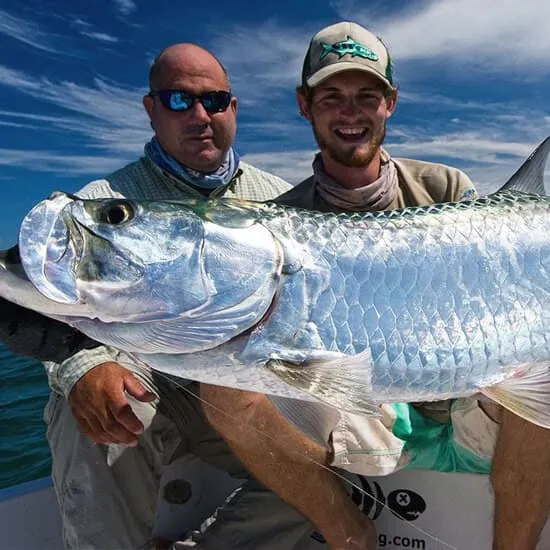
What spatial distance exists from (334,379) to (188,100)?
2.23 m

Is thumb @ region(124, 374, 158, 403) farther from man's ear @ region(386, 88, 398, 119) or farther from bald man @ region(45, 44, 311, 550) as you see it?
man's ear @ region(386, 88, 398, 119)

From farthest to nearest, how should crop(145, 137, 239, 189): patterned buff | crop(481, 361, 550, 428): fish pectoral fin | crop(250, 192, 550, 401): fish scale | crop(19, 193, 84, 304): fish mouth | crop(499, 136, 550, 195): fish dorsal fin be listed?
crop(145, 137, 239, 189): patterned buff
crop(499, 136, 550, 195): fish dorsal fin
crop(481, 361, 550, 428): fish pectoral fin
crop(250, 192, 550, 401): fish scale
crop(19, 193, 84, 304): fish mouth

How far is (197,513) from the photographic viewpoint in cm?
295

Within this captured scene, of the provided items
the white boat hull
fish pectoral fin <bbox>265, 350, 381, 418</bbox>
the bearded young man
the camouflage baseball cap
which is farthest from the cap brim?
the white boat hull

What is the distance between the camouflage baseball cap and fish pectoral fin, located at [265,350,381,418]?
156cm

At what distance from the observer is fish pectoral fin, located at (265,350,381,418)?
1627 mm

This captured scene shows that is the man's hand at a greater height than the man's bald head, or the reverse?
the man's bald head

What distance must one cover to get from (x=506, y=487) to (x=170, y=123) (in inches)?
90.9

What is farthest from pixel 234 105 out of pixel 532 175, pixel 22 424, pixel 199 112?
pixel 22 424

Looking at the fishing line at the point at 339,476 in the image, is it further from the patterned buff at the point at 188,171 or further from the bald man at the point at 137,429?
the patterned buff at the point at 188,171

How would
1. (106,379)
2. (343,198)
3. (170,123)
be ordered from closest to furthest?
(106,379) → (343,198) → (170,123)

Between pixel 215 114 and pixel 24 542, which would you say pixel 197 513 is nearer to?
pixel 24 542

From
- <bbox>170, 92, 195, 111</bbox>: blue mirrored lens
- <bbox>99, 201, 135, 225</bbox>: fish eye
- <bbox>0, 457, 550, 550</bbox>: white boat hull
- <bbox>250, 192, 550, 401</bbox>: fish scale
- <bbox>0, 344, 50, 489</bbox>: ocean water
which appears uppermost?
<bbox>170, 92, 195, 111</bbox>: blue mirrored lens

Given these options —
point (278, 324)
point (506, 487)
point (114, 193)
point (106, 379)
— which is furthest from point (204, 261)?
point (114, 193)
